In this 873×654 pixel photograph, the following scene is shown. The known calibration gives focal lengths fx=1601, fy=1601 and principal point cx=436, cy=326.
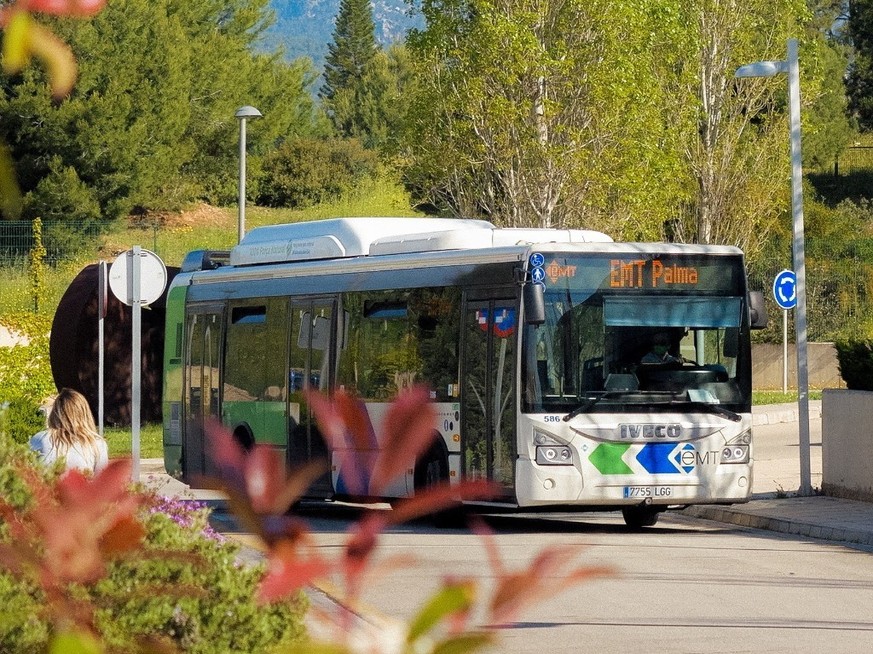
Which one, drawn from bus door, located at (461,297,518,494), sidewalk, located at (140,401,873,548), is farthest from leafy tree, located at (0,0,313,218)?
sidewalk, located at (140,401,873,548)

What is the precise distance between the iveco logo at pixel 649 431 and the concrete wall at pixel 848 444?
2781mm

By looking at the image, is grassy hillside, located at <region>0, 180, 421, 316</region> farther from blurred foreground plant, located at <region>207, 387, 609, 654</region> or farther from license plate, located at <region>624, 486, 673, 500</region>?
blurred foreground plant, located at <region>207, 387, 609, 654</region>

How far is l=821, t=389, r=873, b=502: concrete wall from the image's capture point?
1717 centimetres

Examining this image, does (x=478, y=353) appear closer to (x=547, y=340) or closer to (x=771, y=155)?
(x=547, y=340)

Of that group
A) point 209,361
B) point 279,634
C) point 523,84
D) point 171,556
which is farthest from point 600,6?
point 171,556

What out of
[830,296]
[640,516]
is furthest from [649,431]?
[830,296]

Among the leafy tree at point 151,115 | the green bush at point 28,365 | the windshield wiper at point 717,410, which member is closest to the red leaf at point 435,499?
the windshield wiper at point 717,410

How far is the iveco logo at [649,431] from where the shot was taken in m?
15.3

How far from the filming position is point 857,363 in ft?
58.6

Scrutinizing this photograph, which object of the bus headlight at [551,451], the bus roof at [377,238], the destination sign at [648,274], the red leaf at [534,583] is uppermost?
the bus roof at [377,238]

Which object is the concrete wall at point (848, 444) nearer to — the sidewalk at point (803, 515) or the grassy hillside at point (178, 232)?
the sidewalk at point (803, 515)

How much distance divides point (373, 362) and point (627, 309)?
2.91m

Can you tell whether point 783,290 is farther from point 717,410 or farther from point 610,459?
point 610,459

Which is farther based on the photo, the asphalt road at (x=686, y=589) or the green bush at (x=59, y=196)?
the green bush at (x=59, y=196)
